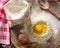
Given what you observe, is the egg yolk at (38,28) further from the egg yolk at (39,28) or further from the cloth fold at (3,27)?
the cloth fold at (3,27)

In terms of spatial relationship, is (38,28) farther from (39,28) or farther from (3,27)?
(3,27)

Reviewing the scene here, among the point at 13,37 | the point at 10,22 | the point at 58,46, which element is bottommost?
the point at 58,46

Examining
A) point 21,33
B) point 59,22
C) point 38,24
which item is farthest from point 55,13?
point 21,33

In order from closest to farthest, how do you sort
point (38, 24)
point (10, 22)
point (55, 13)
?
point (10, 22), point (38, 24), point (55, 13)

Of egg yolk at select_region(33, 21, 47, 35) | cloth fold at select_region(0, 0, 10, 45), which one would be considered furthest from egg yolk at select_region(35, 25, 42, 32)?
cloth fold at select_region(0, 0, 10, 45)

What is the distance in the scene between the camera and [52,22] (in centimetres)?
123

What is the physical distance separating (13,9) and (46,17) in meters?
0.27

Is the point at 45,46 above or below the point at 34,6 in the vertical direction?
below

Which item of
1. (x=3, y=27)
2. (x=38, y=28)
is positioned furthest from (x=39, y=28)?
(x=3, y=27)

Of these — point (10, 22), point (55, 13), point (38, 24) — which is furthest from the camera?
point (55, 13)

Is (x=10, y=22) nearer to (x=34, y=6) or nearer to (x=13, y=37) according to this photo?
(x=13, y=37)

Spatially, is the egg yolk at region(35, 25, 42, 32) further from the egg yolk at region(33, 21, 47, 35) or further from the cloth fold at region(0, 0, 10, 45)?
the cloth fold at region(0, 0, 10, 45)


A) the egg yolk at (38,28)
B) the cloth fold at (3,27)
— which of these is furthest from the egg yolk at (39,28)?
the cloth fold at (3,27)

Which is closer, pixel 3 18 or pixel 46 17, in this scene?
pixel 3 18
